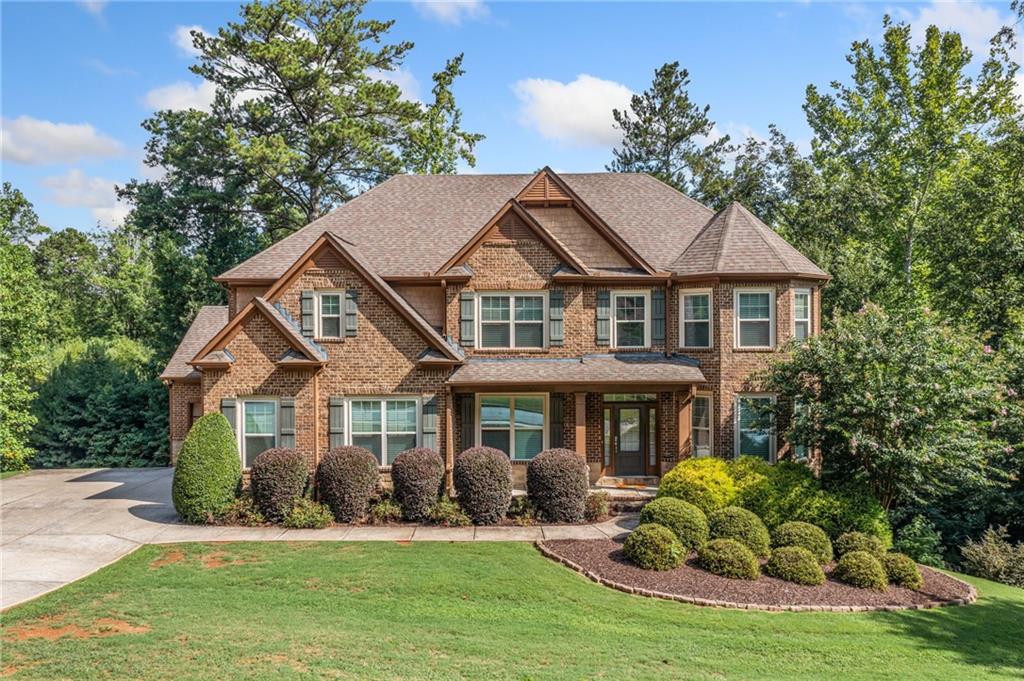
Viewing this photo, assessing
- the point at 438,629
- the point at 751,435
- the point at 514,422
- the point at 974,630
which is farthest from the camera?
the point at 514,422

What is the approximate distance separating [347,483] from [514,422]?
17.4 ft

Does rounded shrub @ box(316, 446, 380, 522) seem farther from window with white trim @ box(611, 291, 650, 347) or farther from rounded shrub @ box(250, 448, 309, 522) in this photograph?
window with white trim @ box(611, 291, 650, 347)

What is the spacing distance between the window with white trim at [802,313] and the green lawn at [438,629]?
26.4 feet

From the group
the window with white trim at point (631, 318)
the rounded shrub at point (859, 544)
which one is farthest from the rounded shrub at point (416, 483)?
the rounded shrub at point (859, 544)

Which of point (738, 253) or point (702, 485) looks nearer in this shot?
point (702, 485)

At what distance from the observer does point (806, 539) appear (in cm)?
1359

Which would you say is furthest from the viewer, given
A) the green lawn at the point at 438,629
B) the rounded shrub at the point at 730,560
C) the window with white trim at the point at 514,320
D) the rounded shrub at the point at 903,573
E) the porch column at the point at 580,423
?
the window with white trim at the point at 514,320

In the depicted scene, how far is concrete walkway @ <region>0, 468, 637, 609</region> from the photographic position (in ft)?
41.0

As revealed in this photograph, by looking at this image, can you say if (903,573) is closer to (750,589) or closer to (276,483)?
(750,589)

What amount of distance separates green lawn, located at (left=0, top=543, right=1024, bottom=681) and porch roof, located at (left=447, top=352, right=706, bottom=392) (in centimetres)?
589

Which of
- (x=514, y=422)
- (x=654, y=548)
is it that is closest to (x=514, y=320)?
(x=514, y=422)

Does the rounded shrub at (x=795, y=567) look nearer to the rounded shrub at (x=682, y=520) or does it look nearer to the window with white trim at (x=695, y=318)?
the rounded shrub at (x=682, y=520)

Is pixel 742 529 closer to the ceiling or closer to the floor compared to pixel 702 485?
closer to the floor

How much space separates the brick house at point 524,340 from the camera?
17.7 metres
